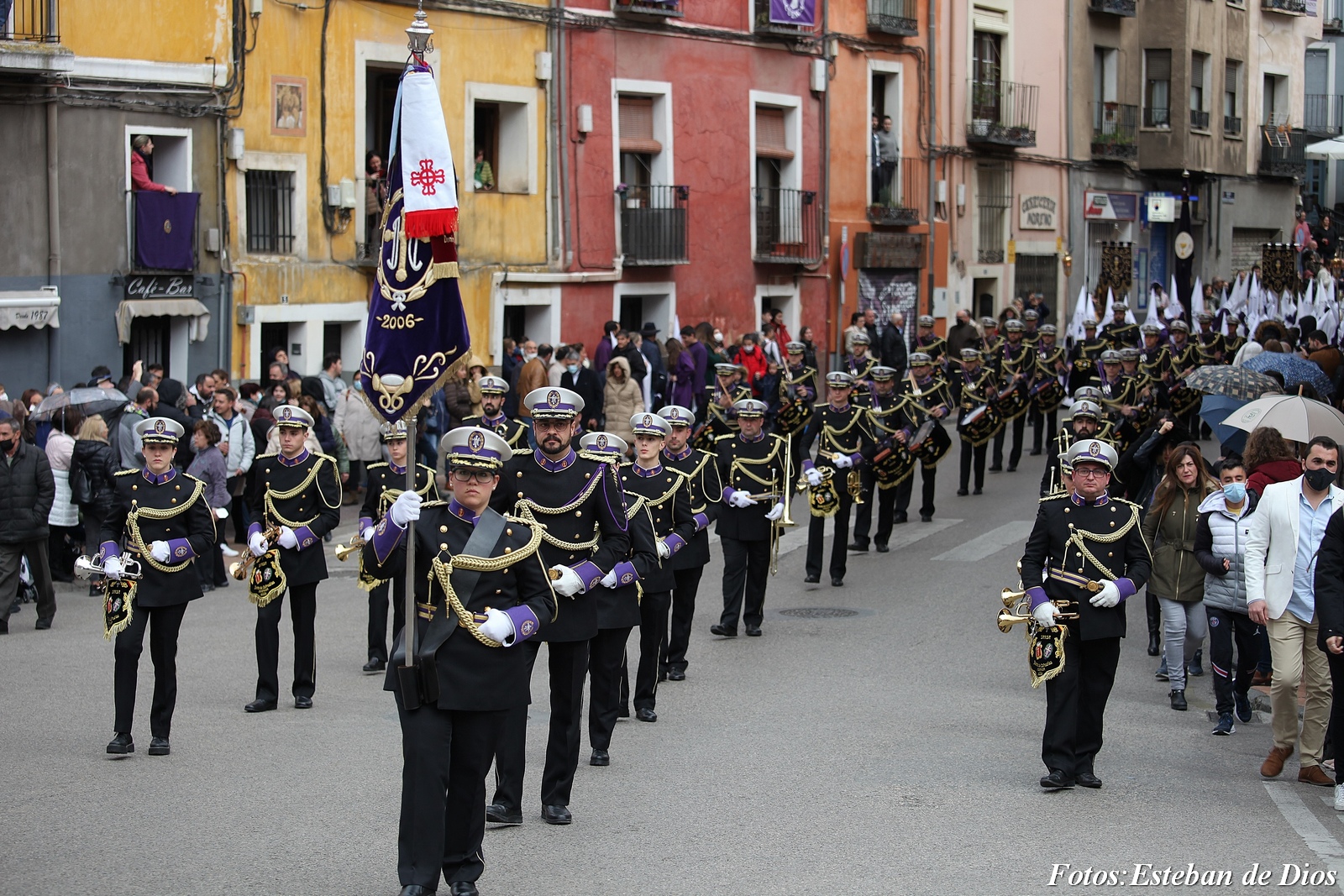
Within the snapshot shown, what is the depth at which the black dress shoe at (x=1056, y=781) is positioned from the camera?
1005 centimetres

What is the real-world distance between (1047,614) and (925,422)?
10.6 m

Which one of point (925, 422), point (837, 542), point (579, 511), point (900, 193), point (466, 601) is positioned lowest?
point (837, 542)

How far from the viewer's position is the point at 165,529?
11.3 m

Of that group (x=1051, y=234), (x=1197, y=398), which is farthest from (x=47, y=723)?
(x=1051, y=234)

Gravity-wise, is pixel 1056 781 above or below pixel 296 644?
below

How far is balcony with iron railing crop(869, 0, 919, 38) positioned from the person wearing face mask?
2374 cm

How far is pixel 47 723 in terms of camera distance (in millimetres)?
11727

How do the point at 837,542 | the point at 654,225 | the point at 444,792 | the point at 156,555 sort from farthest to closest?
1. the point at 654,225
2. the point at 837,542
3. the point at 156,555
4. the point at 444,792

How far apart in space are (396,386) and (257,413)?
440 inches

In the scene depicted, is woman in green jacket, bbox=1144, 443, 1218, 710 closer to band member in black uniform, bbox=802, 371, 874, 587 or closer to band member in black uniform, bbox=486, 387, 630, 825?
band member in black uniform, bbox=486, 387, 630, 825

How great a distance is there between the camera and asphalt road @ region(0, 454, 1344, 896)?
851 centimetres

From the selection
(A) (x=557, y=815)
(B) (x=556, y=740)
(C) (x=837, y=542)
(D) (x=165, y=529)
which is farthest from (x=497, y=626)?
(C) (x=837, y=542)

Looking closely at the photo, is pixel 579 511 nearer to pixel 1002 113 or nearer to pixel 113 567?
pixel 113 567

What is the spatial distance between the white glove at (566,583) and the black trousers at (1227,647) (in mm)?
4738
